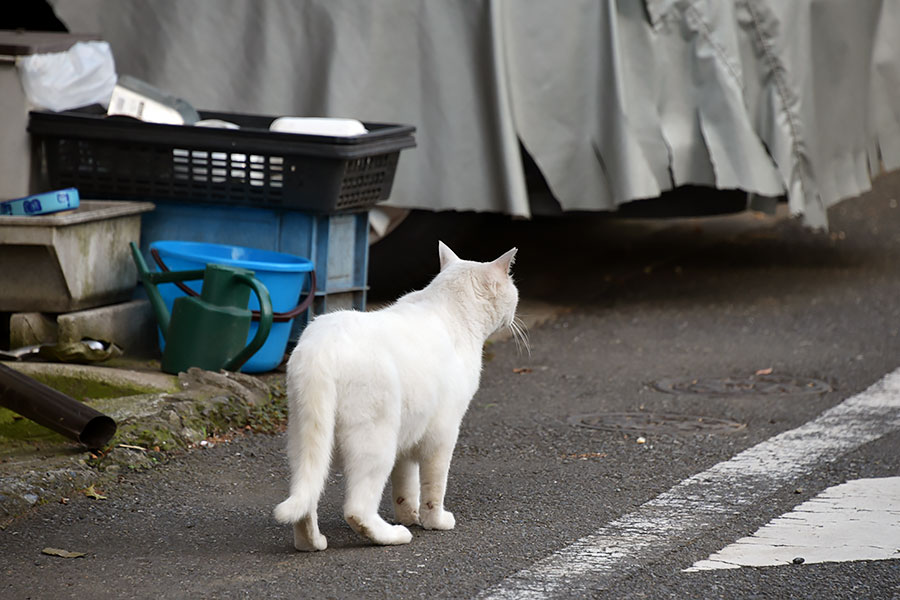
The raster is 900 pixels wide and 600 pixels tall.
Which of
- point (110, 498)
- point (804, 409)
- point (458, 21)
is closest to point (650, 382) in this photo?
point (804, 409)

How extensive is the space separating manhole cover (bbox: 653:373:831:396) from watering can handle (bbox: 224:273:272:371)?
7.81 feet

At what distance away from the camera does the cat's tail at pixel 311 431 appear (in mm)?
3834

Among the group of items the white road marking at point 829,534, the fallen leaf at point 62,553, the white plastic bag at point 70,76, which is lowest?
the fallen leaf at point 62,553

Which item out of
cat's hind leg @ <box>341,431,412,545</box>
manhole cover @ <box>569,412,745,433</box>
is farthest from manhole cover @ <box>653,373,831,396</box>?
cat's hind leg @ <box>341,431,412,545</box>

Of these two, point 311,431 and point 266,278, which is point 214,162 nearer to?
point 266,278

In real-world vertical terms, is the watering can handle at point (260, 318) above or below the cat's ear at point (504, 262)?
below

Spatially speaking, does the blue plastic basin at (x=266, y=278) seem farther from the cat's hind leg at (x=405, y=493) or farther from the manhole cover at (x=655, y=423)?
the cat's hind leg at (x=405, y=493)

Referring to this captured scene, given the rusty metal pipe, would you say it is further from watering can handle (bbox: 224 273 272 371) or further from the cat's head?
the cat's head

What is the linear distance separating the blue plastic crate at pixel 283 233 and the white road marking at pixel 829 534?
3.17m

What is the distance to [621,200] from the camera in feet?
27.6

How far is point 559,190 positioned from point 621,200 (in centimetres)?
45

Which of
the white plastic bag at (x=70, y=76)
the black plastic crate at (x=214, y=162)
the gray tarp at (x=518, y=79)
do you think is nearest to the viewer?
the black plastic crate at (x=214, y=162)

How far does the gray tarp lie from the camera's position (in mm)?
8188

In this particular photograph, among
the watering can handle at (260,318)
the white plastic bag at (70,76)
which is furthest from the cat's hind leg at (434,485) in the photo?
the white plastic bag at (70,76)
